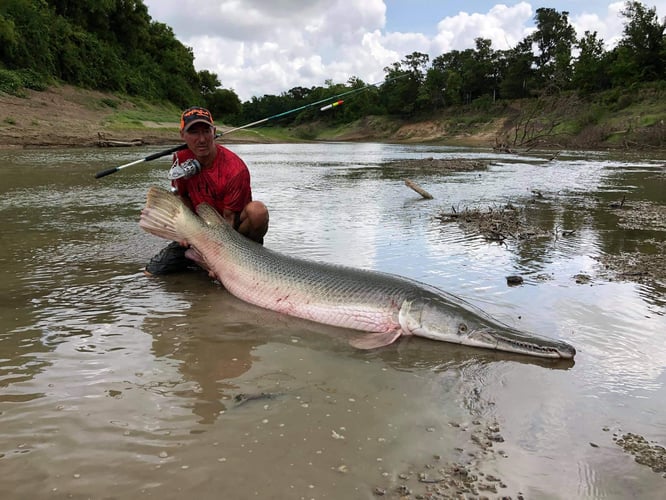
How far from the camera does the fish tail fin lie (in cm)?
462

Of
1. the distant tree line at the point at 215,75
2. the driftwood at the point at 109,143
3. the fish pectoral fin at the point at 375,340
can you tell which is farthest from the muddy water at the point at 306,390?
the driftwood at the point at 109,143

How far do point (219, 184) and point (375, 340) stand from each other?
2.37 meters

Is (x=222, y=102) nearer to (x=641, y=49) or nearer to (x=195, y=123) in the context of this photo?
(x=641, y=49)

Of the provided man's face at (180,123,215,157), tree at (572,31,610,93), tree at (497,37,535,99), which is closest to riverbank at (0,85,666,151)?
tree at (572,31,610,93)

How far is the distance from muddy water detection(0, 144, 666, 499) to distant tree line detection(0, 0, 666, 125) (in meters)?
14.2

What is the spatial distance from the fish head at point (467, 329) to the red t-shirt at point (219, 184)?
7.23ft

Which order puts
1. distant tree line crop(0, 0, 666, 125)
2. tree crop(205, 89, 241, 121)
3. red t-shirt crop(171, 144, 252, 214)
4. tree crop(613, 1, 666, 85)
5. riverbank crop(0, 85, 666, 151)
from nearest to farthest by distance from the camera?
red t-shirt crop(171, 144, 252, 214) < riverbank crop(0, 85, 666, 151) < distant tree line crop(0, 0, 666, 125) < tree crop(613, 1, 666, 85) < tree crop(205, 89, 241, 121)

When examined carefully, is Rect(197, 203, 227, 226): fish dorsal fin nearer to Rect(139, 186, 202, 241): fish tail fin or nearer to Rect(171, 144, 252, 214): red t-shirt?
Rect(139, 186, 202, 241): fish tail fin

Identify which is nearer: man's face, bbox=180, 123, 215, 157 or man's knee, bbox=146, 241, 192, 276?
man's face, bbox=180, 123, 215, 157

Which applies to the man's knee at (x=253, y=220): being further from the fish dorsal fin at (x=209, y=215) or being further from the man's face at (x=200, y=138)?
the man's face at (x=200, y=138)

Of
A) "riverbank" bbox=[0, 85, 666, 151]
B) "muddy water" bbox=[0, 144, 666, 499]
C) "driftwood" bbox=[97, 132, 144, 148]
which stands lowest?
"muddy water" bbox=[0, 144, 666, 499]

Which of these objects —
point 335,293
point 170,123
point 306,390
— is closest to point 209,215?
point 335,293

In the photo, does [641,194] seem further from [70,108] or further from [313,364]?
[70,108]

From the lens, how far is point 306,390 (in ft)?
9.40
